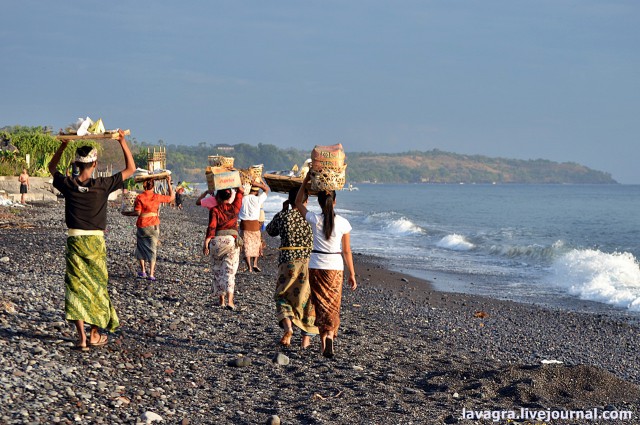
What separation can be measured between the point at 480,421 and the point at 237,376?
2.35 m

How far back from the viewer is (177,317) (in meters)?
9.91

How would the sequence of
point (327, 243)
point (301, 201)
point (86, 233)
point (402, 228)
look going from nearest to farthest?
point (86, 233) < point (327, 243) < point (301, 201) < point (402, 228)

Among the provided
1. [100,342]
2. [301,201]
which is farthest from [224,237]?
[100,342]

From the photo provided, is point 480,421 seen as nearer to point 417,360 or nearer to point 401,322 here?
point 417,360

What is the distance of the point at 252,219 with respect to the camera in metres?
13.7

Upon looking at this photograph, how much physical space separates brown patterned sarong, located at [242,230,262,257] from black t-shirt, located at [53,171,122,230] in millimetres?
6731

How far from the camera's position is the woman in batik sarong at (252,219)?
13.5 m

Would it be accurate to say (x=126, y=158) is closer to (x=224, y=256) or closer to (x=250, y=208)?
(x=224, y=256)

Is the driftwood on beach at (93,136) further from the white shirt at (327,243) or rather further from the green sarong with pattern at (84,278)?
the white shirt at (327,243)

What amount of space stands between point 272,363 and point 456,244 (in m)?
23.7

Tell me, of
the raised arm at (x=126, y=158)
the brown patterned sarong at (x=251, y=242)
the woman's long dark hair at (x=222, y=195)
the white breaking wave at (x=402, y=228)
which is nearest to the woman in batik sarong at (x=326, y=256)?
the raised arm at (x=126, y=158)

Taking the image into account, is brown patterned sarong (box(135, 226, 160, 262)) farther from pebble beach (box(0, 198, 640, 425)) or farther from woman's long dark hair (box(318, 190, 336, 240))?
woman's long dark hair (box(318, 190, 336, 240))

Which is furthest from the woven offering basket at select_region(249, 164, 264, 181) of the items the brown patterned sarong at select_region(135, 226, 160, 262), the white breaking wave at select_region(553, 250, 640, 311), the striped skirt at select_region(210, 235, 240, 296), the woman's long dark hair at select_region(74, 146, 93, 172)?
the white breaking wave at select_region(553, 250, 640, 311)

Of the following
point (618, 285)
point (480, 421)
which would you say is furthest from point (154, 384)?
point (618, 285)
